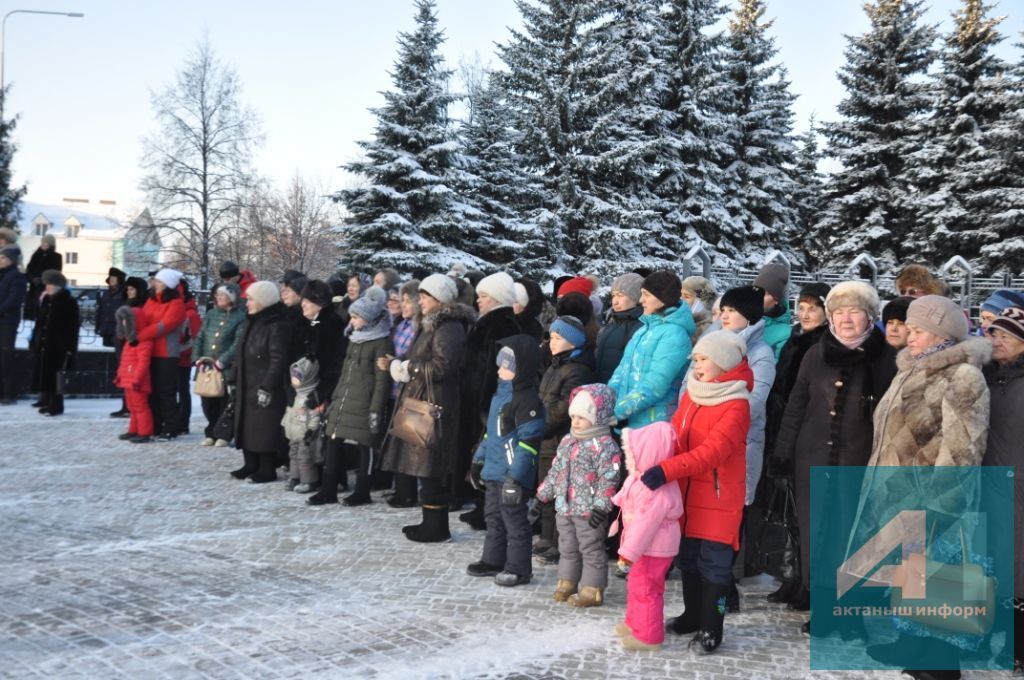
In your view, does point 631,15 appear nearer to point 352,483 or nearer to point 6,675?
Answer: point 352,483

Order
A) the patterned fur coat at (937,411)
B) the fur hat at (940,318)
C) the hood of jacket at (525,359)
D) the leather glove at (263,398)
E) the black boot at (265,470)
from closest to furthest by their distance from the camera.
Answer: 1. the patterned fur coat at (937,411)
2. the fur hat at (940,318)
3. the hood of jacket at (525,359)
4. the leather glove at (263,398)
5. the black boot at (265,470)

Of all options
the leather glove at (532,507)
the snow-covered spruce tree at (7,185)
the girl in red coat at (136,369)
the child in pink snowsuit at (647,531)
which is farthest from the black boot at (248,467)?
the snow-covered spruce tree at (7,185)

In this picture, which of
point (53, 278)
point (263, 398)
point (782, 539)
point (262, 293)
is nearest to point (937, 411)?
point (782, 539)

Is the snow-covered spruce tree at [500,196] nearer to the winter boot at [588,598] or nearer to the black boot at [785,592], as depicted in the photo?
the black boot at [785,592]

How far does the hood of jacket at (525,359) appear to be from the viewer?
5.78 m

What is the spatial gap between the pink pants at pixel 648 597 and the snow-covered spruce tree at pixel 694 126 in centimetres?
2713

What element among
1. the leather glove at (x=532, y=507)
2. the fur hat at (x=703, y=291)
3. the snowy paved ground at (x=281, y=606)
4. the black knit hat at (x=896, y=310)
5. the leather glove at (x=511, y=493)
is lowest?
the snowy paved ground at (x=281, y=606)

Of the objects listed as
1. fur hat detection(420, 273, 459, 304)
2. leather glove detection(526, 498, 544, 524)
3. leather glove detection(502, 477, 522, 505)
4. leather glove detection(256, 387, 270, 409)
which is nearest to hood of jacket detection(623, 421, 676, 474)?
leather glove detection(502, 477, 522, 505)

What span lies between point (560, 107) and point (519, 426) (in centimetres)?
2431

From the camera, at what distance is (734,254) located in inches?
1277

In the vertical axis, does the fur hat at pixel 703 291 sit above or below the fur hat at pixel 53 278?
below

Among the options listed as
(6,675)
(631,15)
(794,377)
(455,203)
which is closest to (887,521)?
(794,377)

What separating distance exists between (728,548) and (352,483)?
18.1ft

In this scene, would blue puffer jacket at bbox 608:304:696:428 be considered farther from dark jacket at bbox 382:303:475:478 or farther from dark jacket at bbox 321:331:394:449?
dark jacket at bbox 321:331:394:449
